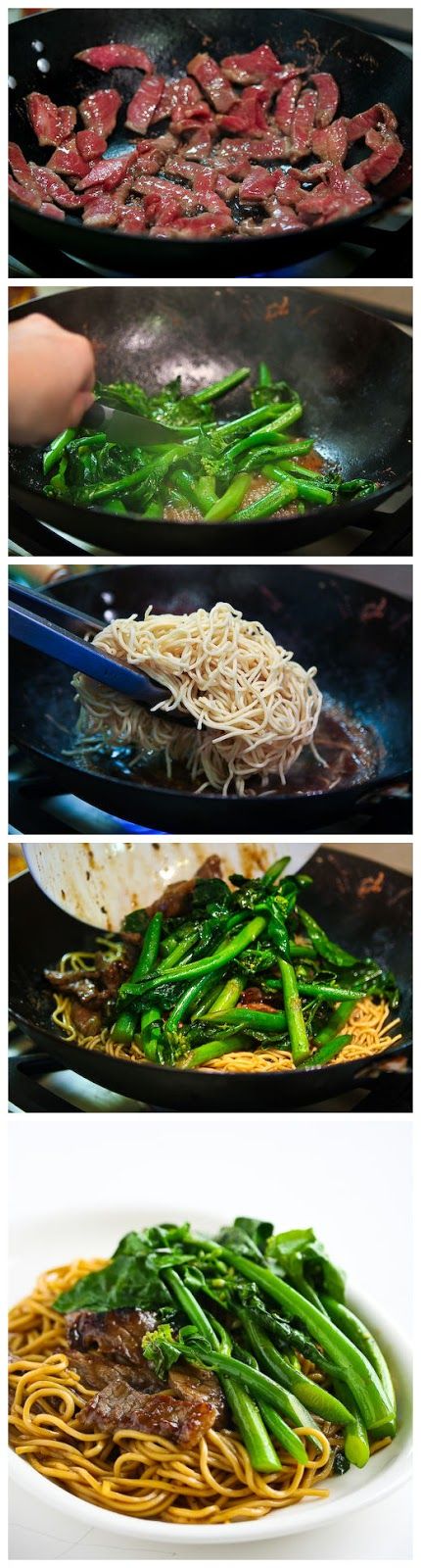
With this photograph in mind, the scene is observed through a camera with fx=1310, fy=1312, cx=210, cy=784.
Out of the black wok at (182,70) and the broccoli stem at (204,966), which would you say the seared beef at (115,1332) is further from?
the black wok at (182,70)

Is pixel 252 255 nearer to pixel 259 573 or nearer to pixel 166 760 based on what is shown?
pixel 259 573

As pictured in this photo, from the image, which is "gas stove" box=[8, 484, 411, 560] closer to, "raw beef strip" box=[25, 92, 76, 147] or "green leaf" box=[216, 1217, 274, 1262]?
"raw beef strip" box=[25, 92, 76, 147]

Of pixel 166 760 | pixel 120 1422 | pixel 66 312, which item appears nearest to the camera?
pixel 120 1422

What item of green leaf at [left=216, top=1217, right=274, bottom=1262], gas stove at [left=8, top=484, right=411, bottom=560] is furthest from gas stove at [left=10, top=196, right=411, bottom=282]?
green leaf at [left=216, top=1217, right=274, bottom=1262]

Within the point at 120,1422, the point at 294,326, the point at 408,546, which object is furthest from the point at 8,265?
the point at 120,1422

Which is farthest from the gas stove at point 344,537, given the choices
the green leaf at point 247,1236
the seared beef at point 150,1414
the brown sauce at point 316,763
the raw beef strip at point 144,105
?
the seared beef at point 150,1414

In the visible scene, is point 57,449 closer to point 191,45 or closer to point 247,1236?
point 191,45

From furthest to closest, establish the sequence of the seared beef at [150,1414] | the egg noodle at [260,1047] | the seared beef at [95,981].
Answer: the seared beef at [95,981] → the egg noodle at [260,1047] → the seared beef at [150,1414]
